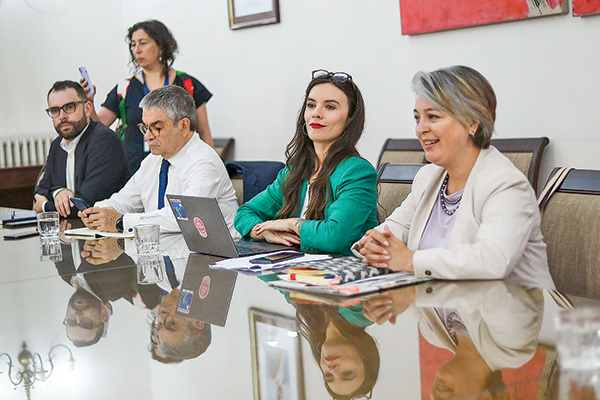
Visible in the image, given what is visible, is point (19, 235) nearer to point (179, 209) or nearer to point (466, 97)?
point (179, 209)

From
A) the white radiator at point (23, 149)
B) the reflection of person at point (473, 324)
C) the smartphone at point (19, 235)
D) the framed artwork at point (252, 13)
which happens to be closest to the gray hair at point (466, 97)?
the reflection of person at point (473, 324)

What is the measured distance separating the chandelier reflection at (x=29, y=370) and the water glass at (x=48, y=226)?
1.37 meters

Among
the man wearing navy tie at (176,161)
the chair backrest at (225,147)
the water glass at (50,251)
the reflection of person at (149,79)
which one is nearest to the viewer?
the water glass at (50,251)

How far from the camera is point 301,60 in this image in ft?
15.0

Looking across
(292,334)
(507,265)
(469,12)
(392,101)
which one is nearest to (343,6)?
(392,101)

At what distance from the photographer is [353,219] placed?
6.98ft

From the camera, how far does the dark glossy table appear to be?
3.23 ft

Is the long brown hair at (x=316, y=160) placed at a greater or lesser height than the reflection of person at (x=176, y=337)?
greater

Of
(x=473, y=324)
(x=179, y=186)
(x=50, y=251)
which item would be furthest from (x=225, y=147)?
(x=473, y=324)

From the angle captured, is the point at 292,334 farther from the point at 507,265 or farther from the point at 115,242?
the point at 115,242

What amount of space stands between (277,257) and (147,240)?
16.8 inches

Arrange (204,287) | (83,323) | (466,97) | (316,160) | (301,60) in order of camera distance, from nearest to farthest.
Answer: (83,323) → (204,287) → (466,97) → (316,160) → (301,60)

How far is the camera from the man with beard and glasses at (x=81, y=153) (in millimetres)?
3418

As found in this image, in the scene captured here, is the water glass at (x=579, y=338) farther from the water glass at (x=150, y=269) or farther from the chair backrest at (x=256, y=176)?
the chair backrest at (x=256, y=176)
